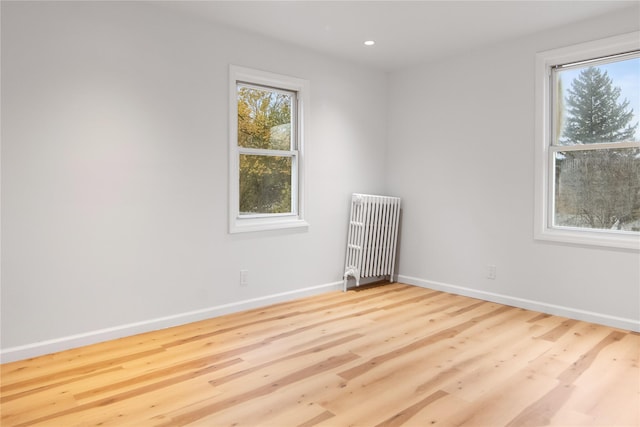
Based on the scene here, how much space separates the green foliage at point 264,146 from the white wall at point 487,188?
1.46m

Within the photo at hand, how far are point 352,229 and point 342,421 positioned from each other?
9.18 ft

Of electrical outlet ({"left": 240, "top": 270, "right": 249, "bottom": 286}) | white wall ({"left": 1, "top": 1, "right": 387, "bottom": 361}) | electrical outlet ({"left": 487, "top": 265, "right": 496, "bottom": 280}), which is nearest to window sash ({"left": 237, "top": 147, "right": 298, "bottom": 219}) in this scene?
white wall ({"left": 1, "top": 1, "right": 387, "bottom": 361})

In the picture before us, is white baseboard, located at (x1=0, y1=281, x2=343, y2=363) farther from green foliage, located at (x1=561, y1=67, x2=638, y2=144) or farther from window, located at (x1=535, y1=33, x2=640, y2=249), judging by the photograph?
green foliage, located at (x1=561, y1=67, x2=638, y2=144)

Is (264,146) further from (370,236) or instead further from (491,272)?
(491,272)

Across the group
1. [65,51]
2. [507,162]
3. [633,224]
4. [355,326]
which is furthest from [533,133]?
[65,51]

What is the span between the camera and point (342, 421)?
207cm

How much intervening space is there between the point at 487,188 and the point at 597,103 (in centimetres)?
Answer: 115

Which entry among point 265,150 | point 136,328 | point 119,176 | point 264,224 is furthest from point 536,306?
point 119,176

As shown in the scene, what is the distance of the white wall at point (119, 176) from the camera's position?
2801mm

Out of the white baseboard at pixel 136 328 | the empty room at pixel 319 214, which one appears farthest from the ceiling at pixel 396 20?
Result: the white baseboard at pixel 136 328

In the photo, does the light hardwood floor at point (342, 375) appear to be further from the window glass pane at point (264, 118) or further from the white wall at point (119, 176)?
the window glass pane at point (264, 118)

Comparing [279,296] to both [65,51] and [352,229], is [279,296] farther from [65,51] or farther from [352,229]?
[65,51]

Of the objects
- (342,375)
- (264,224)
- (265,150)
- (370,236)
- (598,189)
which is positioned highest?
(265,150)

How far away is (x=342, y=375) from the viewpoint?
258cm
